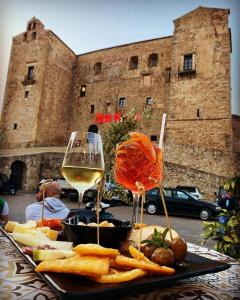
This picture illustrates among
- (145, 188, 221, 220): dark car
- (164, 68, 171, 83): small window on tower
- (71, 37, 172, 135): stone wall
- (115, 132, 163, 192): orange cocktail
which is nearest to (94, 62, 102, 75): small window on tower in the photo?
(71, 37, 172, 135): stone wall

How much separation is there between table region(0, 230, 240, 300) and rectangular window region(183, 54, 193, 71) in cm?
2063

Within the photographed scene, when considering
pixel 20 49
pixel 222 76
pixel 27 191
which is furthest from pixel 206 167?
pixel 20 49

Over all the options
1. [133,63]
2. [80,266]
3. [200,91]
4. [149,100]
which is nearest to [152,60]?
[133,63]

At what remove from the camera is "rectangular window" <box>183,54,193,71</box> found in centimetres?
2011

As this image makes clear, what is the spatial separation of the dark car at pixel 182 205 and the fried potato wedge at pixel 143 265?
10.3 metres

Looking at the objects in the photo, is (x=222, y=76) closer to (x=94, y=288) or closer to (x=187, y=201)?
(x=187, y=201)

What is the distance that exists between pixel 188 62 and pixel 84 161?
20.8 meters

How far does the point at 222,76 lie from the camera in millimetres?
19016

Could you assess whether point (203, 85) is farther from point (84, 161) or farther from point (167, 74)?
point (84, 161)

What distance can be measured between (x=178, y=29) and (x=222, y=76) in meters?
5.00

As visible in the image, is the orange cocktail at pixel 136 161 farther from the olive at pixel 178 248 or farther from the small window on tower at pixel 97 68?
the small window on tower at pixel 97 68

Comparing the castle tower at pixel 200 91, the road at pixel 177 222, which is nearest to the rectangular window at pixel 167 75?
the castle tower at pixel 200 91

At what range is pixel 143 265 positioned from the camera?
76cm

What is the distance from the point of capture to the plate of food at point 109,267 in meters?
0.65
